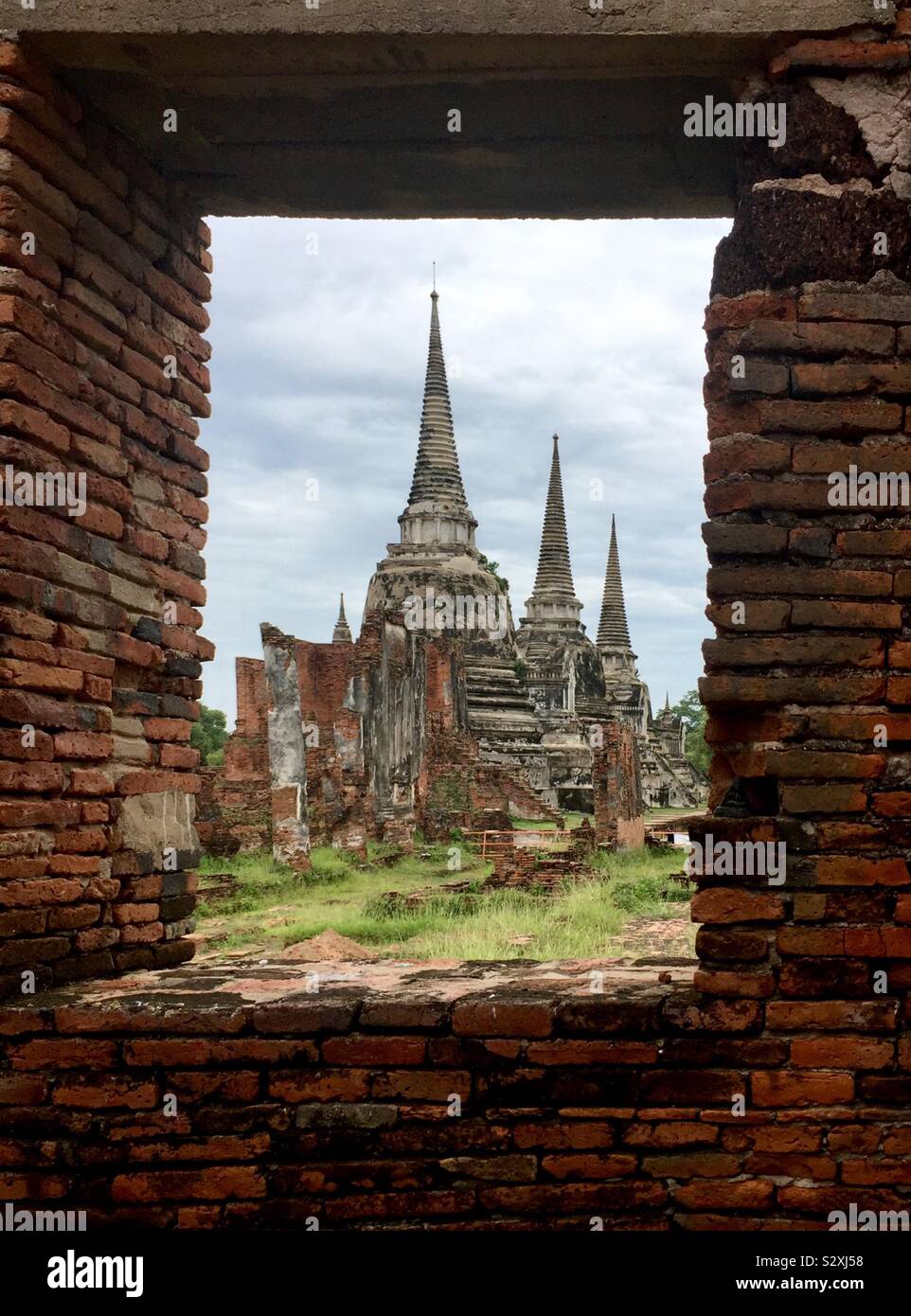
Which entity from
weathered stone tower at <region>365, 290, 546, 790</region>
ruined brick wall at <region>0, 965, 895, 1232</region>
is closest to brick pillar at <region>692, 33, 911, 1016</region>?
ruined brick wall at <region>0, 965, 895, 1232</region>

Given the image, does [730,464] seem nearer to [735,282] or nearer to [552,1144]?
[735,282]

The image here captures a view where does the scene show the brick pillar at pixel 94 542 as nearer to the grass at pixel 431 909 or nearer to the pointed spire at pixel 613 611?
the grass at pixel 431 909

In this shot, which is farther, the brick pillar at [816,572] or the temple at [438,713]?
the temple at [438,713]

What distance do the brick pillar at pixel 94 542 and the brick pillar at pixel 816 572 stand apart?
75.5 inches

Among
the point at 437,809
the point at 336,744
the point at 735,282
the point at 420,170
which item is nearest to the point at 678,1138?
the point at 735,282

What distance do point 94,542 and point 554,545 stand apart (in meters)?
36.6

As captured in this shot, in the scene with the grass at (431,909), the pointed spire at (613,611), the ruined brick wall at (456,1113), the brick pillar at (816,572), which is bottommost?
the grass at (431,909)

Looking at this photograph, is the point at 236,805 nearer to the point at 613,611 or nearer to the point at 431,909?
the point at 431,909

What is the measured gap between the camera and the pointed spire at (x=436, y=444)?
32812 mm

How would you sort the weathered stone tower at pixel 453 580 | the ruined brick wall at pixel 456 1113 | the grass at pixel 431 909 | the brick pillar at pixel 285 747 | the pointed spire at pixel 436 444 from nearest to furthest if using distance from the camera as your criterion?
the ruined brick wall at pixel 456 1113
the grass at pixel 431 909
the brick pillar at pixel 285 747
the weathered stone tower at pixel 453 580
the pointed spire at pixel 436 444

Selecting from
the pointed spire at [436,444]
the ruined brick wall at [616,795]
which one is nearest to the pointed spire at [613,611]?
the pointed spire at [436,444]

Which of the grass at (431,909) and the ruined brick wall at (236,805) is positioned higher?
the ruined brick wall at (236,805)

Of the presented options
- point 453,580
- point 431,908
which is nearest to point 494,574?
point 453,580

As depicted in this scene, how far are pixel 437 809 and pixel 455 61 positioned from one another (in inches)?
712
